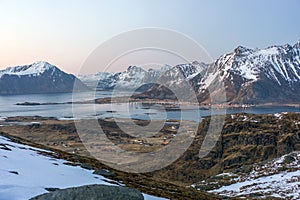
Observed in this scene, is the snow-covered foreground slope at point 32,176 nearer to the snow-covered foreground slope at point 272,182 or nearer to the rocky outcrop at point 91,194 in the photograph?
the rocky outcrop at point 91,194

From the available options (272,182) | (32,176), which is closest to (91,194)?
(32,176)

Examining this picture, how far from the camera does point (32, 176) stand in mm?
21172

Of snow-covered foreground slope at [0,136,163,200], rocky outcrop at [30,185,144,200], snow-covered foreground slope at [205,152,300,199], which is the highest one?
rocky outcrop at [30,185,144,200]

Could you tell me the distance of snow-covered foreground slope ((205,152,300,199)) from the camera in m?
46.9

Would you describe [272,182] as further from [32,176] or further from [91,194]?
[91,194]

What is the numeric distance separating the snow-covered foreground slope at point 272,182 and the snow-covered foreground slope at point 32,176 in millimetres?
29746

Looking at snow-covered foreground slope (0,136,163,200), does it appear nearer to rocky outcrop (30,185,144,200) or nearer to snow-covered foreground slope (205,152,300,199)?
rocky outcrop (30,185,144,200)

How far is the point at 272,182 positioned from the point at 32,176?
45.9 metres

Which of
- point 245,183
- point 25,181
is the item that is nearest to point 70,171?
point 25,181

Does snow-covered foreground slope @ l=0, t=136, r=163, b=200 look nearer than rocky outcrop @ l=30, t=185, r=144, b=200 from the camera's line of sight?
No

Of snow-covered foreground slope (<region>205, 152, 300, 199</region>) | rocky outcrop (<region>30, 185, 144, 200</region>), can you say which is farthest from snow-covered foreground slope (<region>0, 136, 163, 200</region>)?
snow-covered foreground slope (<region>205, 152, 300, 199</region>)

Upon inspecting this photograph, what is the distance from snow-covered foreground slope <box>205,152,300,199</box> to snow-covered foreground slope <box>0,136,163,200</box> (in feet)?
97.6

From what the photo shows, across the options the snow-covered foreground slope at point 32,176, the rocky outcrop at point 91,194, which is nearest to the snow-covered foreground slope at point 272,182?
the snow-covered foreground slope at point 32,176

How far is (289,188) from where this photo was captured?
1886 inches
